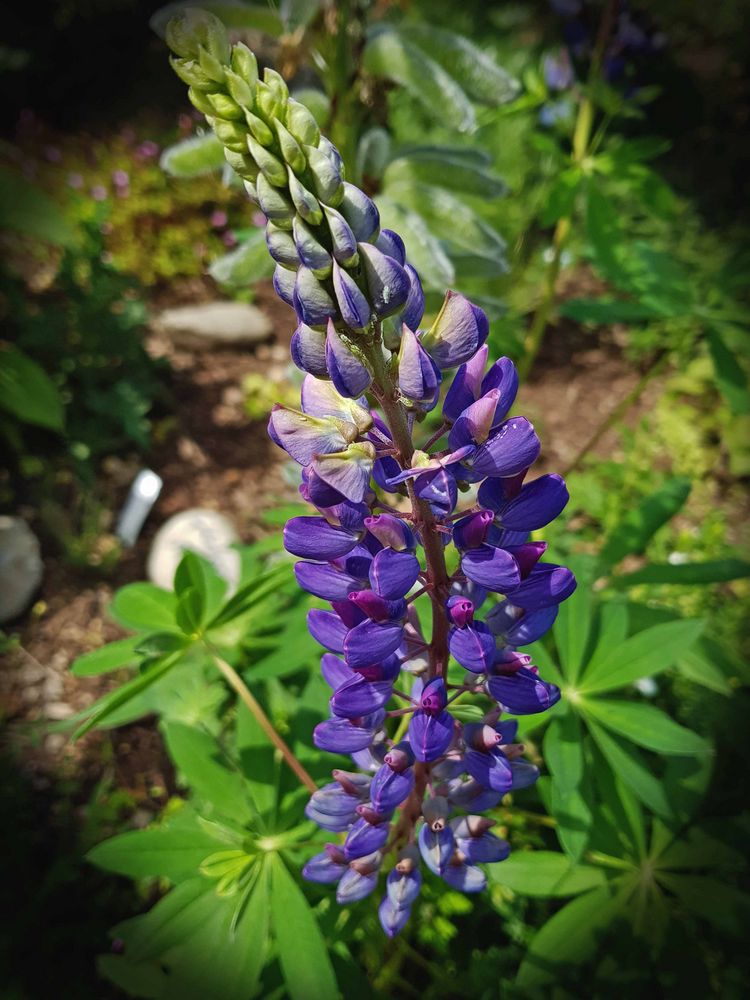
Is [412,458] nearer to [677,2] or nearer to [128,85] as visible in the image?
[128,85]

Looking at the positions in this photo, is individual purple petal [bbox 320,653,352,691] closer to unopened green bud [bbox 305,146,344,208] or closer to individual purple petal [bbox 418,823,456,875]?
individual purple petal [bbox 418,823,456,875]

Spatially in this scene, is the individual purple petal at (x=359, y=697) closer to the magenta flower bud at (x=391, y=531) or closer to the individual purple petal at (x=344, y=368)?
the magenta flower bud at (x=391, y=531)

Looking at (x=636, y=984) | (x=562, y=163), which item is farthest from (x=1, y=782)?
(x=562, y=163)

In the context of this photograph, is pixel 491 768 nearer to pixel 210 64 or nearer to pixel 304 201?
pixel 304 201

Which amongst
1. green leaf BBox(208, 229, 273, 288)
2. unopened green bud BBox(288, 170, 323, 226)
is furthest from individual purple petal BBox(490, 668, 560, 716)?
green leaf BBox(208, 229, 273, 288)

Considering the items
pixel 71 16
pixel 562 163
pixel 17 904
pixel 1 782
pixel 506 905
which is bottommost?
pixel 506 905

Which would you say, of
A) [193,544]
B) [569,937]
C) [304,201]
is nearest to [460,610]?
[304,201]

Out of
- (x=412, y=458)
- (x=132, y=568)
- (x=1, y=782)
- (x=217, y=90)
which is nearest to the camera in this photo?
(x=217, y=90)

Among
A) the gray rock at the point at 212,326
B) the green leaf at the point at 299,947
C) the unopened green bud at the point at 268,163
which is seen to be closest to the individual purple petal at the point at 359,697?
the green leaf at the point at 299,947
